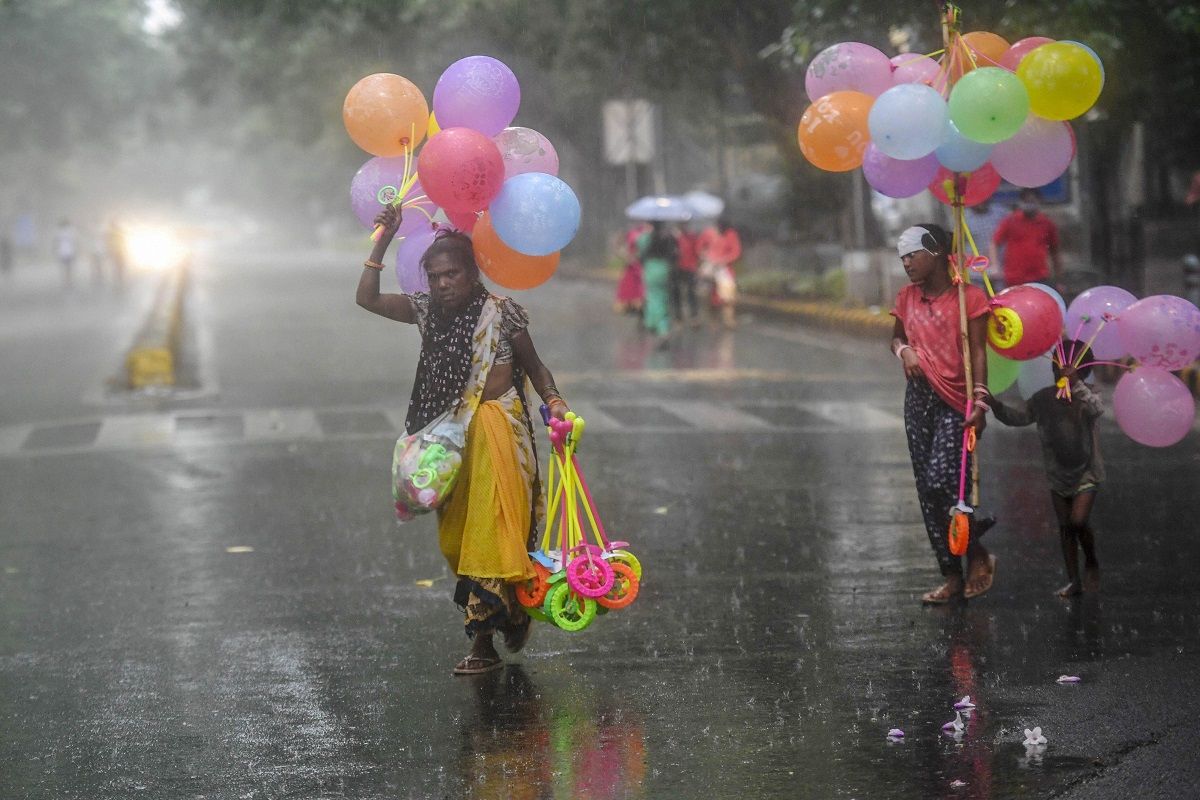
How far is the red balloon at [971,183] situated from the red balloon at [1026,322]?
57 cm

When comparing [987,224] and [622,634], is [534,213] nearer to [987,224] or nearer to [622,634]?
[622,634]

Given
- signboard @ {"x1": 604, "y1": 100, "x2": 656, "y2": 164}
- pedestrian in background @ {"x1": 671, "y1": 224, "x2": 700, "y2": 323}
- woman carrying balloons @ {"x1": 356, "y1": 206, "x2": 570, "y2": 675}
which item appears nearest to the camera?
woman carrying balloons @ {"x1": 356, "y1": 206, "x2": 570, "y2": 675}

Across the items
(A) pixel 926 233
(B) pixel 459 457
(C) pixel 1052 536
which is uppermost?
(A) pixel 926 233

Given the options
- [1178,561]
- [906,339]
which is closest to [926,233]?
[906,339]

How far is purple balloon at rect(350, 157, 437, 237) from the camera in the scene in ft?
21.8

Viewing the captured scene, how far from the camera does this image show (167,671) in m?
6.77

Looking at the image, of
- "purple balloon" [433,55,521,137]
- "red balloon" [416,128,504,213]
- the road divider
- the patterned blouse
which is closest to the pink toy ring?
the patterned blouse

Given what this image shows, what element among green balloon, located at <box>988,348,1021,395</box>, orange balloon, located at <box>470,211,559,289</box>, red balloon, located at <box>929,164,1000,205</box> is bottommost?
green balloon, located at <box>988,348,1021,395</box>

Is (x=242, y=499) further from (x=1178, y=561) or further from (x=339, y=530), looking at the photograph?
(x=1178, y=561)

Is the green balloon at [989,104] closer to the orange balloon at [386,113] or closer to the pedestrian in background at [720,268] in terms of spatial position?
the orange balloon at [386,113]

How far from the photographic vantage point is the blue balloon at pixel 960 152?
725 cm

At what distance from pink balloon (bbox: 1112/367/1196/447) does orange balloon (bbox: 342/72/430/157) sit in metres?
3.14

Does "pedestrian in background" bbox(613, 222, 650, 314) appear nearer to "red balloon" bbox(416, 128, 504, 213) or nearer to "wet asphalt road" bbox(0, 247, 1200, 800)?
"wet asphalt road" bbox(0, 247, 1200, 800)

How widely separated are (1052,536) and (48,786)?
545 cm
